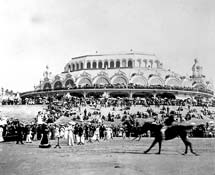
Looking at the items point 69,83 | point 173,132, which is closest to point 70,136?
point 173,132

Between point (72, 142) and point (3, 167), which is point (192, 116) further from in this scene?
point (3, 167)

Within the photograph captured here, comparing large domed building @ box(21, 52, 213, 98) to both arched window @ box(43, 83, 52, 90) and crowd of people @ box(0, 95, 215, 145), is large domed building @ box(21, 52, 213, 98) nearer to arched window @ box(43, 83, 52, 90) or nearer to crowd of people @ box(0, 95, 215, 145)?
arched window @ box(43, 83, 52, 90)

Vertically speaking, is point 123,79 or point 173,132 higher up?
point 123,79

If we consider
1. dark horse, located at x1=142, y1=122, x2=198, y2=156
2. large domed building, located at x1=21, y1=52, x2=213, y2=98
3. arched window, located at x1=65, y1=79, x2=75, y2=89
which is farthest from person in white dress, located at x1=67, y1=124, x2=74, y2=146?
arched window, located at x1=65, y1=79, x2=75, y2=89

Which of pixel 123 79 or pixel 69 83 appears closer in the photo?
pixel 123 79

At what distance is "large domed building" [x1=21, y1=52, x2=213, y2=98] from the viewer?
67062 millimetres

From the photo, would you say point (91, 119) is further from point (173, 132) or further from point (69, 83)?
point (69, 83)

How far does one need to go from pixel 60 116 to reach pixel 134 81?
3205 centimetres

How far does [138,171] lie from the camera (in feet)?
38.3

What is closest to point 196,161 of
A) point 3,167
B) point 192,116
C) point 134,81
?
point 3,167

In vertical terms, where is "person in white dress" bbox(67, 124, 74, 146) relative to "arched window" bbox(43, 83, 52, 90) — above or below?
below

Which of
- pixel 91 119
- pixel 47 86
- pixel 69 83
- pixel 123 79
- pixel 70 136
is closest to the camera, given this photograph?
pixel 70 136

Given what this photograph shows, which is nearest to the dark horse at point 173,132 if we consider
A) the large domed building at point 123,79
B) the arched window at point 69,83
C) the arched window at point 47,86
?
the large domed building at point 123,79

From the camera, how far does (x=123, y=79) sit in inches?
2985
